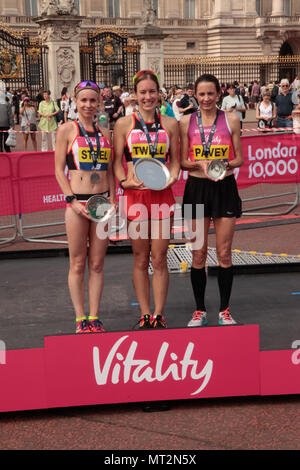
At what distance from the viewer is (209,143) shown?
4562mm

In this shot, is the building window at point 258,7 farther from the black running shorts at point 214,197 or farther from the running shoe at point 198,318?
the running shoe at point 198,318

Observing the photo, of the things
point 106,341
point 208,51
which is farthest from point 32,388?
point 208,51

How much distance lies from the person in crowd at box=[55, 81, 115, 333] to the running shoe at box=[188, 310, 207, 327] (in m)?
0.65

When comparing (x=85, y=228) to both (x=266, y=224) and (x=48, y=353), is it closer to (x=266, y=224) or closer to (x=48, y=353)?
(x=48, y=353)

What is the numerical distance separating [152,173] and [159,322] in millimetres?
1009

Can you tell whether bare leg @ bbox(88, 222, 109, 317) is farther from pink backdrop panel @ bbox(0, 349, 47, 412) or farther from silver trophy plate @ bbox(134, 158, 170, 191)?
pink backdrop panel @ bbox(0, 349, 47, 412)

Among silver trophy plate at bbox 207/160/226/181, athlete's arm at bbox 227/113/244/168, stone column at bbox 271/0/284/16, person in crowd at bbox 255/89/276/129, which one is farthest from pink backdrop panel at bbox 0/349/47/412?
stone column at bbox 271/0/284/16

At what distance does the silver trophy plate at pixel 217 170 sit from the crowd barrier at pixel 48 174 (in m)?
4.44

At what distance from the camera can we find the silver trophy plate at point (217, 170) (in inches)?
177

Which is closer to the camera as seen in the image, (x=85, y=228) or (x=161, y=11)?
(x=85, y=228)

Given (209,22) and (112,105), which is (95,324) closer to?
(112,105)

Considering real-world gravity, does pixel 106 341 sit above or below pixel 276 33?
below

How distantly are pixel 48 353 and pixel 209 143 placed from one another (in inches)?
70.1

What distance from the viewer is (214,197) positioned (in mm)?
4621
